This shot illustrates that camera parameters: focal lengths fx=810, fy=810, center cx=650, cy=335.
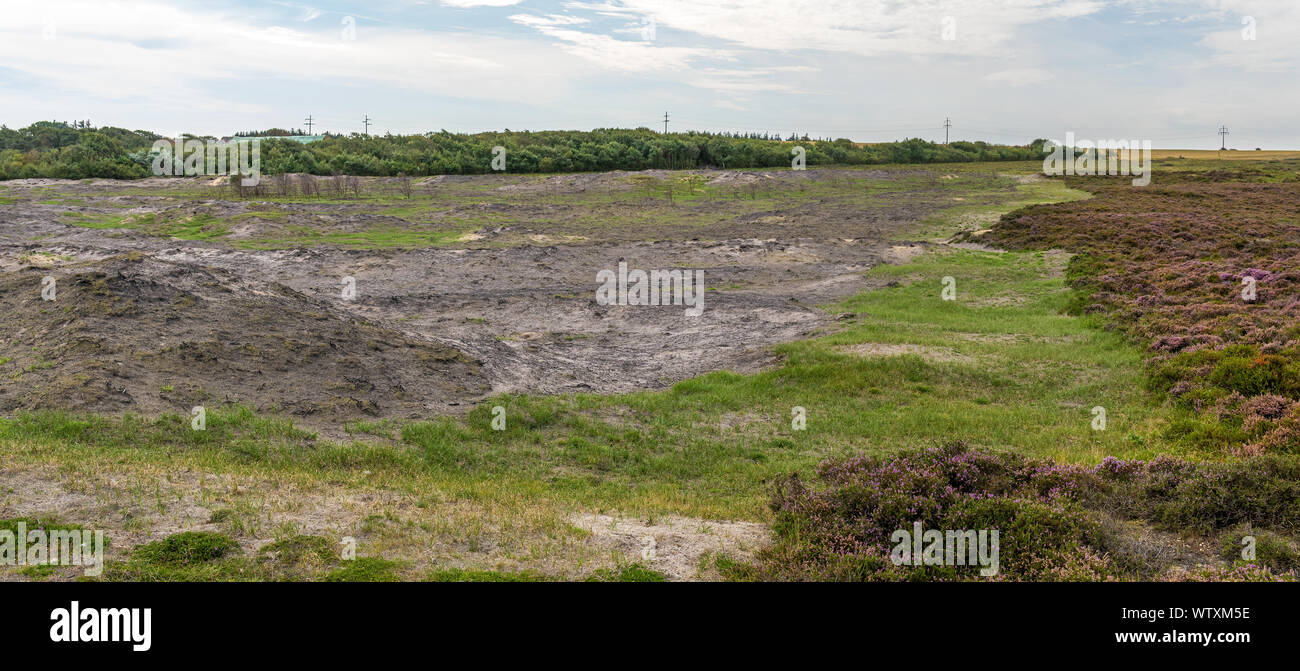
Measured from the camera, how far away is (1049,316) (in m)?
26.4

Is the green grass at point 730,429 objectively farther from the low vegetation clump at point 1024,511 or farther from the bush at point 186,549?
the bush at point 186,549

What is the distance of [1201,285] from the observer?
2592 cm

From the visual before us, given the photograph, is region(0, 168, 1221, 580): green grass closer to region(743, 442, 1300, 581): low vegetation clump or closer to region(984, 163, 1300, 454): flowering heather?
region(984, 163, 1300, 454): flowering heather

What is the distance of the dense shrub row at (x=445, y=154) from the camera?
85.0 m

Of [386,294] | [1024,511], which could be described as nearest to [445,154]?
[386,294]

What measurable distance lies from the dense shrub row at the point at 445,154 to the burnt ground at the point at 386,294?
18075 millimetres

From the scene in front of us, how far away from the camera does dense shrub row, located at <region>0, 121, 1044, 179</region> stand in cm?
8500

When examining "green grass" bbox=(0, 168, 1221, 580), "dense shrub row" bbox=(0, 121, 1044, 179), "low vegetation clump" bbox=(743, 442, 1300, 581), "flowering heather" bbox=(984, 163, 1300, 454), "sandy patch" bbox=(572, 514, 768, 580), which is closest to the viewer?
"low vegetation clump" bbox=(743, 442, 1300, 581)

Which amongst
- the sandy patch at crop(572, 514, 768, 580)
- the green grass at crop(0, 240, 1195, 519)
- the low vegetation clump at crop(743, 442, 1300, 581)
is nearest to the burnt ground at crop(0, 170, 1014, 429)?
the green grass at crop(0, 240, 1195, 519)

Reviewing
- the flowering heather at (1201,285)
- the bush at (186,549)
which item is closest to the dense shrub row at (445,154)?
the flowering heather at (1201,285)

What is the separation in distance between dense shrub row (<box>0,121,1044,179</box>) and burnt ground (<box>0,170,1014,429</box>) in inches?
712

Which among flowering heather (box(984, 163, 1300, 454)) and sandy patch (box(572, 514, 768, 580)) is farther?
flowering heather (box(984, 163, 1300, 454))

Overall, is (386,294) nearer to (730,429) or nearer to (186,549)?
(730,429)
